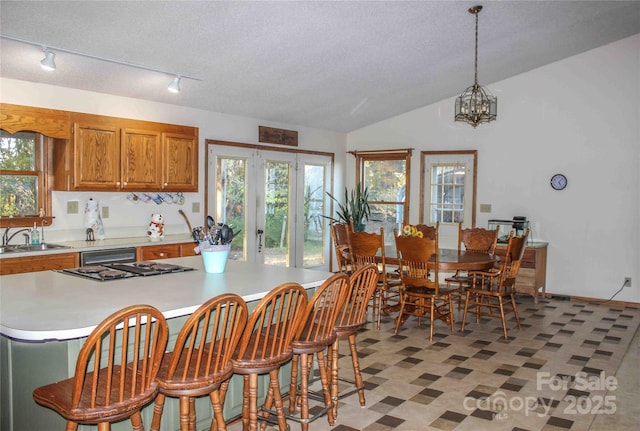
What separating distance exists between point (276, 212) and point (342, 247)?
184 centimetres

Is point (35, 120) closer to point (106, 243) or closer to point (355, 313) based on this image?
point (106, 243)

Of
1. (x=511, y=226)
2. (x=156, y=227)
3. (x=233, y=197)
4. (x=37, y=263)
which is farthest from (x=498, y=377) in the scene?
(x=233, y=197)

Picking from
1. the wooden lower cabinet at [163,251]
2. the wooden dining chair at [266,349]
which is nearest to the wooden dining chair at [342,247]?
the wooden lower cabinet at [163,251]

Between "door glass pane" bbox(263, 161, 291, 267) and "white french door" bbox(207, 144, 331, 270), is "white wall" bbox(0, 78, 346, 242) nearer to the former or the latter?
"white french door" bbox(207, 144, 331, 270)

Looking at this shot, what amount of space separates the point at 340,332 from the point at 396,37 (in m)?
3.10

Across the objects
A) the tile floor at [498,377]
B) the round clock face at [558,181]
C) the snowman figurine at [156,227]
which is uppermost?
the round clock face at [558,181]

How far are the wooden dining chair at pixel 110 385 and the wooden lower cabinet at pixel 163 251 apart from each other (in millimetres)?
2986

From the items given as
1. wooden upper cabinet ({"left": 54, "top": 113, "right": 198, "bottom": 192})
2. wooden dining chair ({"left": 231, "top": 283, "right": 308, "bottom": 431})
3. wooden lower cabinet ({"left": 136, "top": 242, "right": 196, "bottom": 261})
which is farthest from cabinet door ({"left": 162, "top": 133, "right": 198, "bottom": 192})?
wooden dining chair ({"left": 231, "top": 283, "right": 308, "bottom": 431})

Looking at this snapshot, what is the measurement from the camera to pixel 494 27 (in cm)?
514

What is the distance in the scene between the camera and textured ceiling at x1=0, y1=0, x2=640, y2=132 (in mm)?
3846

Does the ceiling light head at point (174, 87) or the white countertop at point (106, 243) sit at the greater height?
the ceiling light head at point (174, 87)

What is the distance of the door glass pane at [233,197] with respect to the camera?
6465mm

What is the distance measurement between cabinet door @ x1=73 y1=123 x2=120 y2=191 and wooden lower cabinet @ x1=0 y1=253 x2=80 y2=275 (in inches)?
26.9

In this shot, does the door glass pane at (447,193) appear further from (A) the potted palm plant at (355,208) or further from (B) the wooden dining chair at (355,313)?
(B) the wooden dining chair at (355,313)
